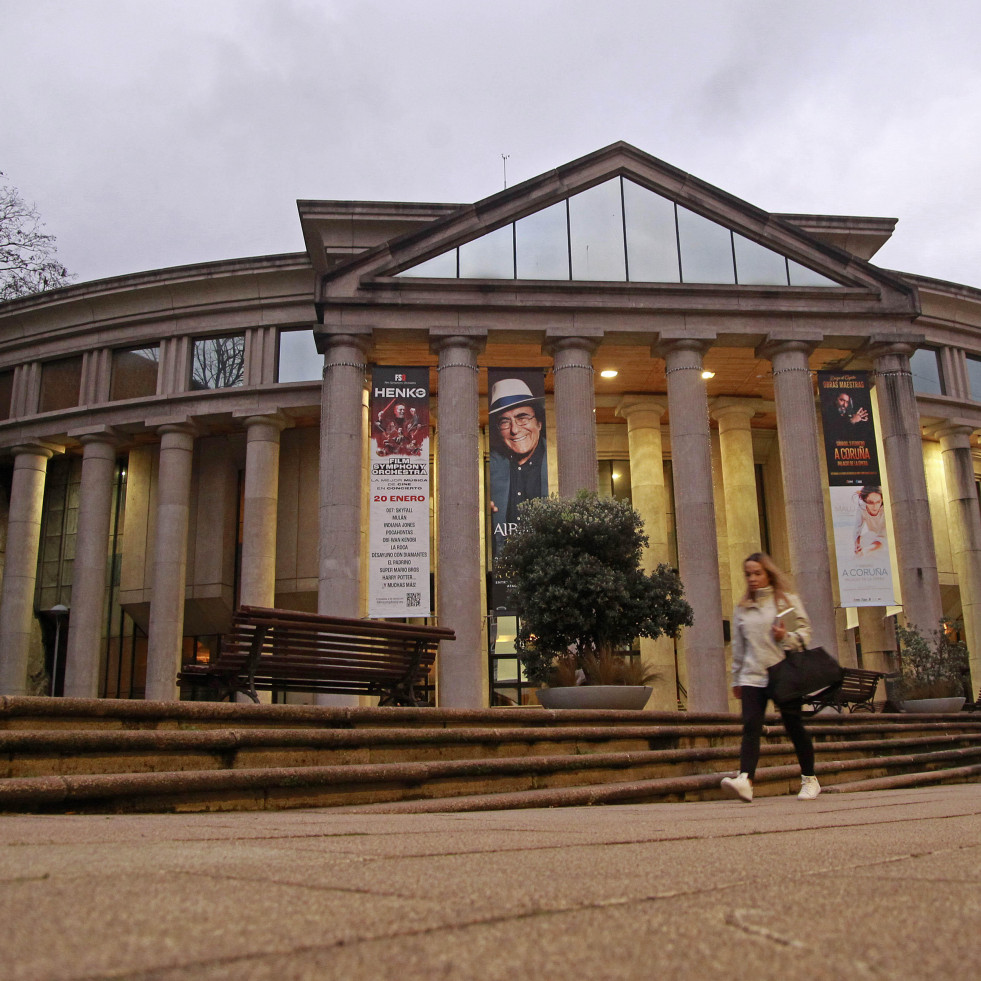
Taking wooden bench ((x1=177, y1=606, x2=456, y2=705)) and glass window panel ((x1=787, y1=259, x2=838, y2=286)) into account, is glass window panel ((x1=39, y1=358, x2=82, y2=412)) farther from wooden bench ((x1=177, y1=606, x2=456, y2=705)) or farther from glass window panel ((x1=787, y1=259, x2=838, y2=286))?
wooden bench ((x1=177, y1=606, x2=456, y2=705))

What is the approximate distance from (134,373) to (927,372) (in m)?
26.6

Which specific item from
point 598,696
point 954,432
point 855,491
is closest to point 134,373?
point 855,491

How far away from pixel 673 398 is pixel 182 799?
21.5 metres

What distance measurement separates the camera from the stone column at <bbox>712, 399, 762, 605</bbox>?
3050cm

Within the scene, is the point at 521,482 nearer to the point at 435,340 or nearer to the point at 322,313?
the point at 435,340

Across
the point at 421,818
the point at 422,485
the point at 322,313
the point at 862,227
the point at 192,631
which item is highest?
the point at 862,227

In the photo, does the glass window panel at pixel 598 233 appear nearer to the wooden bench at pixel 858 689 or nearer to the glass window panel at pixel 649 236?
the glass window panel at pixel 649 236

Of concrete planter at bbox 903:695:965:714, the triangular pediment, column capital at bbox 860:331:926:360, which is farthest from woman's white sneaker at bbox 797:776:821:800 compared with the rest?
column capital at bbox 860:331:926:360

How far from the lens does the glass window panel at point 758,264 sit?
88.3 ft

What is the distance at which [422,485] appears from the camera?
24188 mm

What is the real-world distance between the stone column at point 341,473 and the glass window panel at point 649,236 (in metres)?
7.55

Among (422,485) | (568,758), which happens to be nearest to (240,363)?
(422,485)

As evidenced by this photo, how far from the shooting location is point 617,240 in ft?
87.4

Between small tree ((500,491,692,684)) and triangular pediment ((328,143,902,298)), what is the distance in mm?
9784
